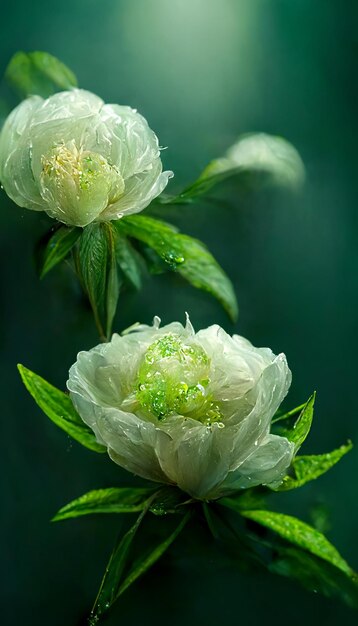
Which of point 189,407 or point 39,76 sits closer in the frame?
point 189,407

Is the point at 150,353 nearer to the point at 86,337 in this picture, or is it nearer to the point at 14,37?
the point at 86,337

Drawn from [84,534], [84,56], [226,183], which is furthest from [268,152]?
[84,534]

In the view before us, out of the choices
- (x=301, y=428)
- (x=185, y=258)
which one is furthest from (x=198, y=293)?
(x=301, y=428)

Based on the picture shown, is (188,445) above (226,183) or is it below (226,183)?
below

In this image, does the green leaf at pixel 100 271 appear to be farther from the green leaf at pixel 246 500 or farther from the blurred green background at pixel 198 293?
the green leaf at pixel 246 500

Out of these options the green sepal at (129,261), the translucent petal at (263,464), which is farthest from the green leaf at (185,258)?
the translucent petal at (263,464)

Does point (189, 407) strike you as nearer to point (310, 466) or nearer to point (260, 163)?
point (310, 466)
